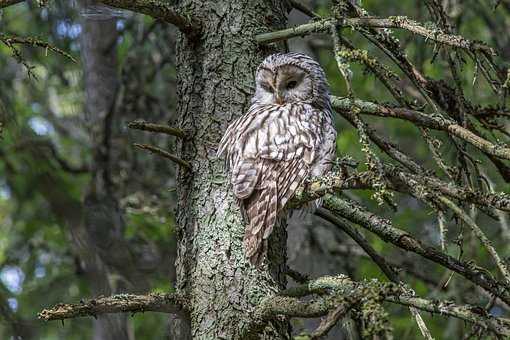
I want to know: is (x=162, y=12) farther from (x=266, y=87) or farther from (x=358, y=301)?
(x=358, y=301)

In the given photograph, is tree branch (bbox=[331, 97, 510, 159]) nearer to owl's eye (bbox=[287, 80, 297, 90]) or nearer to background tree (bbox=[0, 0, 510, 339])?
background tree (bbox=[0, 0, 510, 339])

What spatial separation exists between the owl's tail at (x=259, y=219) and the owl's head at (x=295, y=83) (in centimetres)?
79

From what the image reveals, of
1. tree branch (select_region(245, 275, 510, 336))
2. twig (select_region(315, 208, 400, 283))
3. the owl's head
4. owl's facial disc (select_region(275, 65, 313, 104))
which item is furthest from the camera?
owl's facial disc (select_region(275, 65, 313, 104))

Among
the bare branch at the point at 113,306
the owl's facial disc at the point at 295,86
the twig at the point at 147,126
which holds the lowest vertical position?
the bare branch at the point at 113,306

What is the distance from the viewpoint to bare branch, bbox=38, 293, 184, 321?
3247 millimetres

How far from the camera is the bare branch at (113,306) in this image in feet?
10.7

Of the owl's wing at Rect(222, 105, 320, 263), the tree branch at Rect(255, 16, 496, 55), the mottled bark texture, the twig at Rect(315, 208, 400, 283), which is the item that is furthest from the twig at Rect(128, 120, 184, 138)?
the twig at Rect(315, 208, 400, 283)

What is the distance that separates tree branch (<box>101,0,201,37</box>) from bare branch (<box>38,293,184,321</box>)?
1.26m

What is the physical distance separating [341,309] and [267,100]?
2259mm

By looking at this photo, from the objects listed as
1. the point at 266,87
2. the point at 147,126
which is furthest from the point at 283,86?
the point at 147,126

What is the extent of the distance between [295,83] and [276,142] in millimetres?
867

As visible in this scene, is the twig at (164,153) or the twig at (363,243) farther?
the twig at (363,243)

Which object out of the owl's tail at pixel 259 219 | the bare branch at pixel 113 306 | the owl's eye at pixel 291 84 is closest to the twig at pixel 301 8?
the owl's eye at pixel 291 84

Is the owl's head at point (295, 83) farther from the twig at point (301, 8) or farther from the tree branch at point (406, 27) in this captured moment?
the tree branch at point (406, 27)
